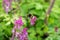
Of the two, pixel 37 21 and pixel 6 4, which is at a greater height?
pixel 6 4

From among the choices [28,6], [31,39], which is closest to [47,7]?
[28,6]

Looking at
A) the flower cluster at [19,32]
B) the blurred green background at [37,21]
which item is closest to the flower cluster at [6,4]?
the blurred green background at [37,21]

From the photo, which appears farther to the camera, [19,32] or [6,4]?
[6,4]

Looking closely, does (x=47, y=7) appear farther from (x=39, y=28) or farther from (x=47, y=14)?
(x=39, y=28)

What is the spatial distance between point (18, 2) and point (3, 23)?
512mm

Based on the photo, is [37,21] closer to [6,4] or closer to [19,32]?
[6,4]

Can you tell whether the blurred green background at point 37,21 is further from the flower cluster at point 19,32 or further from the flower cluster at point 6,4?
the flower cluster at point 19,32

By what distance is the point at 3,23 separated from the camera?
2.75m

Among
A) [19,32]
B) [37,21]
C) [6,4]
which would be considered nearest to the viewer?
[19,32]

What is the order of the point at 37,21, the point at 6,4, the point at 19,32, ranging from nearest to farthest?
the point at 19,32 < the point at 6,4 < the point at 37,21

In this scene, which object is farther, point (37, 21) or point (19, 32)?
point (37, 21)

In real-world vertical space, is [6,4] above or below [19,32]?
above

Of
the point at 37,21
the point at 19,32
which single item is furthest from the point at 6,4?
the point at 37,21

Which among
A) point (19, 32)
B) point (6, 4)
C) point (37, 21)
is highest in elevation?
point (6, 4)
